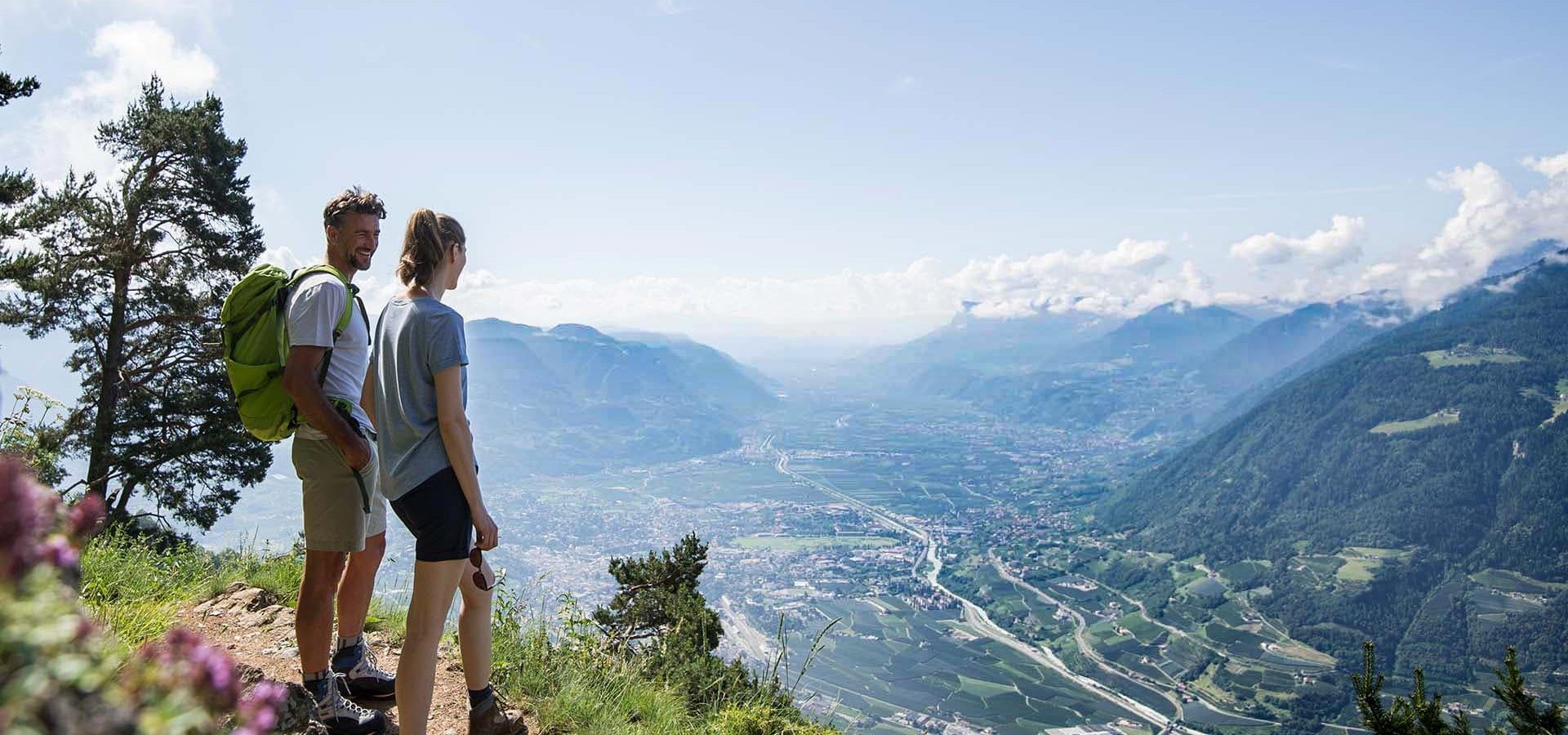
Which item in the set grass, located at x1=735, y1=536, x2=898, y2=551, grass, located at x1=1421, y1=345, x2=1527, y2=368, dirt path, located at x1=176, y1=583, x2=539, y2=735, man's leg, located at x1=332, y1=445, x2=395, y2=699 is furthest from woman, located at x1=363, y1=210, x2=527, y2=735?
grass, located at x1=1421, y1=345, x2=1527, y2=368

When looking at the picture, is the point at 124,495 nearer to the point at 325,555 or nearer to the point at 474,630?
the point at 325,555

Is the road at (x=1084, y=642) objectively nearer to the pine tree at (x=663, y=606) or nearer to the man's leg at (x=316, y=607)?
the pine tree at (x=663, y=606)

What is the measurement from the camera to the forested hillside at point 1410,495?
68.9m

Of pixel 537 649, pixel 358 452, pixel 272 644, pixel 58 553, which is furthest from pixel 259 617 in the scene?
pixel 58 553

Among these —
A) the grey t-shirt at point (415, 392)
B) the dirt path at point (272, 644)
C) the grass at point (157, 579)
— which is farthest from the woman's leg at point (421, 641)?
the grass at point (157, 579)

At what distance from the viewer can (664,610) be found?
24.6ft

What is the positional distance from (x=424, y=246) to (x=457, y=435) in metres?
0.80

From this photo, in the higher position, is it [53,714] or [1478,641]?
[53,714]

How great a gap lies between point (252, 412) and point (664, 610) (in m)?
5.11

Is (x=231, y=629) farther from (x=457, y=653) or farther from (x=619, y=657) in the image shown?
(x=619, y=657)

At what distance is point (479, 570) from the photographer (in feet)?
10.2

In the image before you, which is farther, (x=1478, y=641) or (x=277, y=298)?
(x=1478, y=641)

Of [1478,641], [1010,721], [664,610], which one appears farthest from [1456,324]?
[664,610]

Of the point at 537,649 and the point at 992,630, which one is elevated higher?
the point at 537,649
